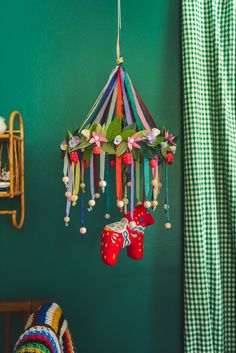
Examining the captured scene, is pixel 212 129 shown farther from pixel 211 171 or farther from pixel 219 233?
pixel 219 233

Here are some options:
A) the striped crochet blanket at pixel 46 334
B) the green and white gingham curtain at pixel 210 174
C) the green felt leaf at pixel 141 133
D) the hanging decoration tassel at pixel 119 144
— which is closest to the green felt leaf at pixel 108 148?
the hanging decoration tassel at pixel 119 144

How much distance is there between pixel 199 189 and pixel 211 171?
0.41ft

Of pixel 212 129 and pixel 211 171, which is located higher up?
pixel 212 129

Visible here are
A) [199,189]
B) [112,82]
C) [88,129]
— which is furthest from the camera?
[199,189]

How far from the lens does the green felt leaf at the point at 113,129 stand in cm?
134

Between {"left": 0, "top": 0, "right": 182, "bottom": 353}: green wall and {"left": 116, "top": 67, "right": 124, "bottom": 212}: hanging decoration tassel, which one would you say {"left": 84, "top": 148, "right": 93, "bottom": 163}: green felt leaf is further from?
{"left": 0, "top": 0, "right": 182, "bottom": 353}: green wall

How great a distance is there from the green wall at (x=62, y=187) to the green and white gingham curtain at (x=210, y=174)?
0.19 m

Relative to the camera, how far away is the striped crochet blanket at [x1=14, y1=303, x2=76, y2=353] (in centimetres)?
128

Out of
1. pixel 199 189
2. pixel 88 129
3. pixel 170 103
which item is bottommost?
pixel 199 189

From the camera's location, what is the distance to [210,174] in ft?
5.73

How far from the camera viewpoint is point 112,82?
151cm

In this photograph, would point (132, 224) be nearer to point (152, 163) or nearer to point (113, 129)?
point (152, 163)

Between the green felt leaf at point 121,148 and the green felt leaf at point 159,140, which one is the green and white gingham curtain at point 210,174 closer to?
the green felt leaf at point 159,140

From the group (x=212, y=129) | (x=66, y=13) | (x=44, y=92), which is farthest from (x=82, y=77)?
(x=212, y=129)
